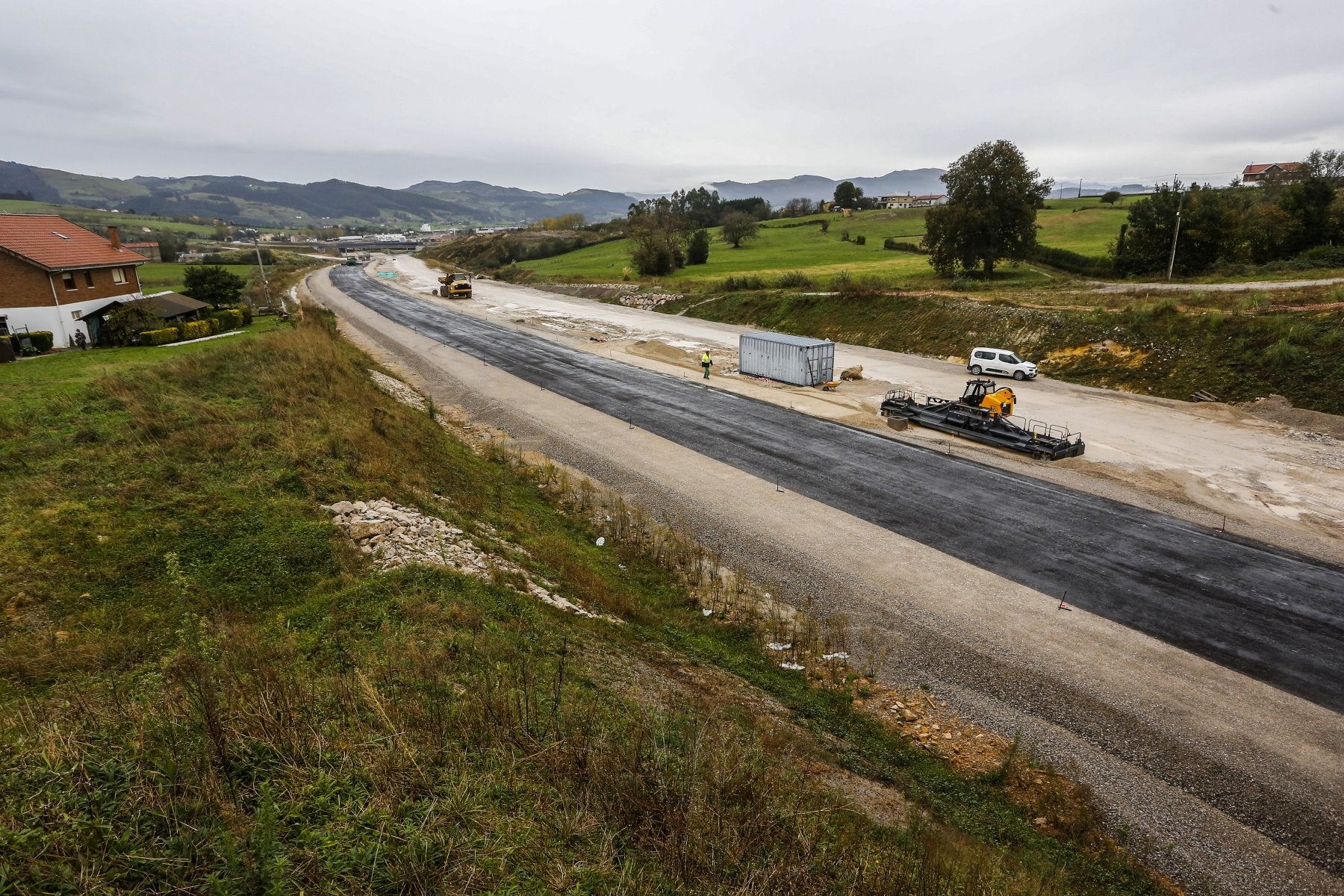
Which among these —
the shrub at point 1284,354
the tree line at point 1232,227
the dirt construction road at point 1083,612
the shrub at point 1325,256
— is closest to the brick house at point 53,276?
the dirt construction road at point 1083,612

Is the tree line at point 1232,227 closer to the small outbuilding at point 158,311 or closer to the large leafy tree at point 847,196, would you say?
the small outbuilding at point 158,311

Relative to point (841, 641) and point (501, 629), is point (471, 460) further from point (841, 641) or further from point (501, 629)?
point (841, 641)

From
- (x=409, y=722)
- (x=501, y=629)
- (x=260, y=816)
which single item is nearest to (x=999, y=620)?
(x=501, y=629)

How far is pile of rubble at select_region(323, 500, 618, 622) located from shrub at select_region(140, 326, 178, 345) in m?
27.9

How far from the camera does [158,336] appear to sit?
34.0 metres

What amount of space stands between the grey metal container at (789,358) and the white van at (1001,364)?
8.49 metres

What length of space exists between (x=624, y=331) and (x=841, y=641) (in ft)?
147

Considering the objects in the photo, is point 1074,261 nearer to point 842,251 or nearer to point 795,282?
point 795,282

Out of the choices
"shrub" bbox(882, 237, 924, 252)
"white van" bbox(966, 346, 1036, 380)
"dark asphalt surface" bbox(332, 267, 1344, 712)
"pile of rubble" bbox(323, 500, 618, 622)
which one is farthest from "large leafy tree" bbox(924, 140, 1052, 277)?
"pile of rubble" bbox(323, 500, 618, 622)

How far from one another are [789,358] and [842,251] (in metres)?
69.4

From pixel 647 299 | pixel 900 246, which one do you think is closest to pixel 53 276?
pixel 647 299

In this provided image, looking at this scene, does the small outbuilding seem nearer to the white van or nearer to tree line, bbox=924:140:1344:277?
the white van

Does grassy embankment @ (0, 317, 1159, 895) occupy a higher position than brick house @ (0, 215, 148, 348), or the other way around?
brick house @ (0, 215, 148, 348)

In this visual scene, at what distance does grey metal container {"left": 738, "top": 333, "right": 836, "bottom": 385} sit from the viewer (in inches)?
1427
